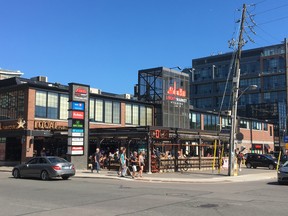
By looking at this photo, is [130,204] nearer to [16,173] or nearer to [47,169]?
[47,169]

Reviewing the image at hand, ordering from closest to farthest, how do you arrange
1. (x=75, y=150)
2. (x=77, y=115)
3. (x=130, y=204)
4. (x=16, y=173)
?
(x=130, y=204) → (x=16, y=173) → (x=75, y=150) → (x=77, y=115)

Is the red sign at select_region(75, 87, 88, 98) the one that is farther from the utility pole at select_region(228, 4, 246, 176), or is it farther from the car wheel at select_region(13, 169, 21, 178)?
the utility pole at select_region(228, 4, 246, 176)

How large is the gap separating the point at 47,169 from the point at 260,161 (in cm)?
2522

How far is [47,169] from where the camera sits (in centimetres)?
2264

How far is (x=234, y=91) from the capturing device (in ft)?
90.0

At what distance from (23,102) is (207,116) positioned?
3111 cm

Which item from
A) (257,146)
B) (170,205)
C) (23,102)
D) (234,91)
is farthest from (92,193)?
(257,146)

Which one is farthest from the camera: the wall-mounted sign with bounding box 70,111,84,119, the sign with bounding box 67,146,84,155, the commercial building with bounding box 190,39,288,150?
the commercial building with bounding box 190,39,288,150

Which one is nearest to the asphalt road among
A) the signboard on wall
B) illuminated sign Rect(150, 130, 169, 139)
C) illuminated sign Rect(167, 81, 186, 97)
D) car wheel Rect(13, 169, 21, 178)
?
car wheel Rect(13, 169, 21, 178)

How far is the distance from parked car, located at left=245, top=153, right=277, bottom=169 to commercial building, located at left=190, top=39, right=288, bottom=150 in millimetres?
54321

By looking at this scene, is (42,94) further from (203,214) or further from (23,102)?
(203,214)

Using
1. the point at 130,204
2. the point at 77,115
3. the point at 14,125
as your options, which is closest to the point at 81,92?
the point at 77,115

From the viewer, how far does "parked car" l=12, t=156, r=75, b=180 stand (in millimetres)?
22469

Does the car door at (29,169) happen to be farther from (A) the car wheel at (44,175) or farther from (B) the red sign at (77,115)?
(B) the red sign at (77,115)
